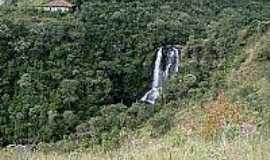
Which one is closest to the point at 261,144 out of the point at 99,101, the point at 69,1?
the point at 99,101

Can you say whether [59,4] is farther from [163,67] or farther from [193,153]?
[193,153]

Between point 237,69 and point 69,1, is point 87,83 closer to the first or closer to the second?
point 237,69

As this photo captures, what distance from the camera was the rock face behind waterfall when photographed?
2781cm

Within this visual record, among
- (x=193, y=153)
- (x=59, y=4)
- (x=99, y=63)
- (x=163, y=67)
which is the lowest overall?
(x=163, y=67)

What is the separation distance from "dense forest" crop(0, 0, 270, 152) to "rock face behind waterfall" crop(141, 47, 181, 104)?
45cm

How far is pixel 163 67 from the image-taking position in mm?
28312

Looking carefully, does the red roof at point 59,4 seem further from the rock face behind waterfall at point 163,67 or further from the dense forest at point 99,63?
the rock face behind waterfall at point 163,67

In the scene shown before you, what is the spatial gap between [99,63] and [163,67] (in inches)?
120

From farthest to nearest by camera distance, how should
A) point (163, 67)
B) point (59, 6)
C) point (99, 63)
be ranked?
1. point (59, 6)
2. point (163, 67)
3. point (99, 63)

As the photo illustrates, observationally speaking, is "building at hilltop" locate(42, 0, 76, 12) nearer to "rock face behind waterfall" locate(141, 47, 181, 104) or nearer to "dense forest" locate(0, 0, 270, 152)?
"dense forest" locate(0, 0, 270, 152)

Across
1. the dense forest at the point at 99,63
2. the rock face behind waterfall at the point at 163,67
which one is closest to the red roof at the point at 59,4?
the dense forest at the point at 99,63

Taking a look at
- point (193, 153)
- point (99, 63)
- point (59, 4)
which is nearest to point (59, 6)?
point (59, 4)

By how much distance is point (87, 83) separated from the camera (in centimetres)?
2678

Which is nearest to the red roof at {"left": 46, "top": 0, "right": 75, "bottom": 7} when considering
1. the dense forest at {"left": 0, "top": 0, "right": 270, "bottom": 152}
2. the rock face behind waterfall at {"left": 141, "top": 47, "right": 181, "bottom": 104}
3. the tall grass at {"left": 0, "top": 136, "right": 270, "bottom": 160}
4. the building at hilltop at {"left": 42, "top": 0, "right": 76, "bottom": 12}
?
the building at hilltop at {"left": 42, "top": 0, "right": 76, "bottom": 12}
